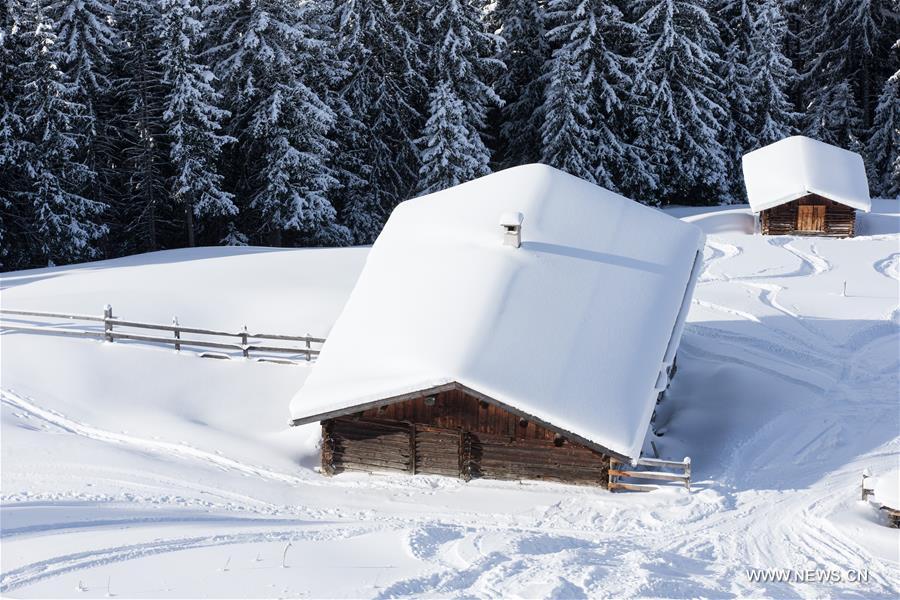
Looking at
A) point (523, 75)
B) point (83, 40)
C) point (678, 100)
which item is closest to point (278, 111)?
point (83, 40)

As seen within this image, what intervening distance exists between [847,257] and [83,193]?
33564mm

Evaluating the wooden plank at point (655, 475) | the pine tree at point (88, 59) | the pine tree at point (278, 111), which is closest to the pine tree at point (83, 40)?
the pine tree at point (88, 59)

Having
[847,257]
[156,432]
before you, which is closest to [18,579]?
[156,432]

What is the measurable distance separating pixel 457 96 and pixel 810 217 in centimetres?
1854

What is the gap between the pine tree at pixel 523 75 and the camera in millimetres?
47500

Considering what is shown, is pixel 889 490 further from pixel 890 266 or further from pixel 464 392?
pixel 890 266

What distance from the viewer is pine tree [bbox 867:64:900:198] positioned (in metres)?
51.5

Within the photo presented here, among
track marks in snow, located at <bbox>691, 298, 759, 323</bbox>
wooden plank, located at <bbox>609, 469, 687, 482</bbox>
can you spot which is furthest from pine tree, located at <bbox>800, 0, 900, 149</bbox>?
wooden plank, located at <bbox>609, 469, 687, 482</bbox>

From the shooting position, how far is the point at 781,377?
70.1 ft

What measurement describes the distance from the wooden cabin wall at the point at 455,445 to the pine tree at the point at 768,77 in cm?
4036

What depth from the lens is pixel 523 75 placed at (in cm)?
4856

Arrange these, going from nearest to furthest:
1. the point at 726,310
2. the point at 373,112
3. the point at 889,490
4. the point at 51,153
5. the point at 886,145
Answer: the point at 889,490
the point at 726,310
the point at 51,153
the point at 373,112
the point at 886,145

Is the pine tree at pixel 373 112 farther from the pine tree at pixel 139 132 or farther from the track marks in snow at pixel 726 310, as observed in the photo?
the track marks in snow at pixel 726 310

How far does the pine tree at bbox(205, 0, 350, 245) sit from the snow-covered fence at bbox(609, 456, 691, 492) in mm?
25870
